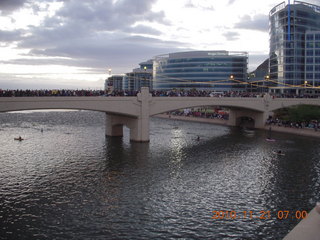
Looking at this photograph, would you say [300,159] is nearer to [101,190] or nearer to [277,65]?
[101,190]

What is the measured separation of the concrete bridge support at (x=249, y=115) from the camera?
75438 millimetres

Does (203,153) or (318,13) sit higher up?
(318,13)

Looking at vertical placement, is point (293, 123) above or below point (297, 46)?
below

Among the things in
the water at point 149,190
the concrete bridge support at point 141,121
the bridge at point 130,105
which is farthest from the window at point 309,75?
the concrete bridge support at point 141,121

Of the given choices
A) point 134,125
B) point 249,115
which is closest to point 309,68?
point 249,115

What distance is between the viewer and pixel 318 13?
440 ft

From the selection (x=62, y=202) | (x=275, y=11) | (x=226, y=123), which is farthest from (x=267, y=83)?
(x=62, y=202)

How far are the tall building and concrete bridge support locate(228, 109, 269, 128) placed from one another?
1907 inches

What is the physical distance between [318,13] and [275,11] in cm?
1791

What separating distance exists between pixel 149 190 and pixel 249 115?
57170 millimetres

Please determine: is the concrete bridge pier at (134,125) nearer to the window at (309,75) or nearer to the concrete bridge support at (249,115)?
the concrete bridge support at (249,115)

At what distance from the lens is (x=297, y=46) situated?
126 metres

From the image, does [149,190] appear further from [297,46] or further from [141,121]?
[297,46]
